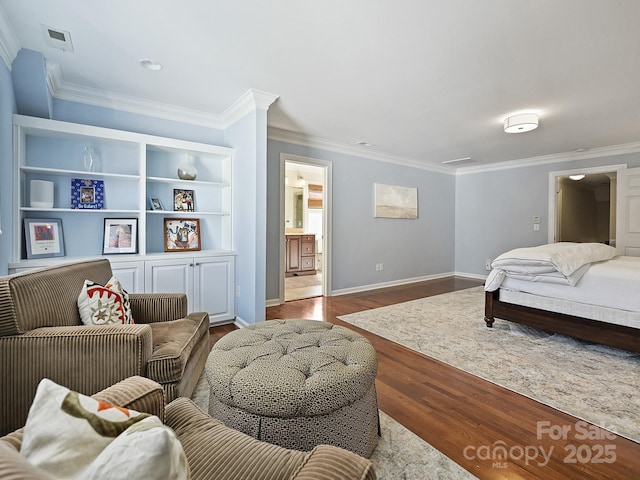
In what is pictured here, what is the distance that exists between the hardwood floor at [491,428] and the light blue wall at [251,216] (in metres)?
1.43

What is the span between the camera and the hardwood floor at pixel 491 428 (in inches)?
57.3

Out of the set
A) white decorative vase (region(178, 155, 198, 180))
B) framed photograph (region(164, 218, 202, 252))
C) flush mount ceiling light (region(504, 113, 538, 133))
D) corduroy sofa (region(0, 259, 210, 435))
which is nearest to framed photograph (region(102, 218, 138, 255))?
framed photograph (region(164, 218, 202, 252))

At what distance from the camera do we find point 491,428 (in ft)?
5.67

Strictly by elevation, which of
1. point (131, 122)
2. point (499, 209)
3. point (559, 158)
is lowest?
point (499, 209)

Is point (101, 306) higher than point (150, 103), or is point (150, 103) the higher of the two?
point (150, 103)

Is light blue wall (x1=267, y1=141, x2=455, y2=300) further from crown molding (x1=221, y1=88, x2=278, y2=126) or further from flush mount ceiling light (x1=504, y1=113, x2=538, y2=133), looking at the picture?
flush mount ceiling light (x1=504, y1=113, x2=538, y2=133)

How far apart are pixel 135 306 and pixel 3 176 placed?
147 cm

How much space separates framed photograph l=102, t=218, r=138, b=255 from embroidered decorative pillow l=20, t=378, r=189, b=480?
3031 mm

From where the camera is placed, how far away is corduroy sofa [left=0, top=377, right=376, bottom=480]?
2.38 ft

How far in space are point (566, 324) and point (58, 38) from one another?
4709 millimetres

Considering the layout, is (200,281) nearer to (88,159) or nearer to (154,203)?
(154,203)

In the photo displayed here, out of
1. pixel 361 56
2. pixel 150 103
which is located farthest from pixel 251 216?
pixel 361 56

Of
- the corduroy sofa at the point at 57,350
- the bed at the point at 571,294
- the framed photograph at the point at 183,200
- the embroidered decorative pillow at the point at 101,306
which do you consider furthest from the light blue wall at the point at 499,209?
the embroidered decorative pillow at the point at 101,306

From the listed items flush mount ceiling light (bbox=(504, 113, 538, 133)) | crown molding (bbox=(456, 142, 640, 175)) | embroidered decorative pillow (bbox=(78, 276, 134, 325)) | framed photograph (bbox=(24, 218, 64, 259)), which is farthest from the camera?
crown molding (bbox=(456, 142, 640, 175))
